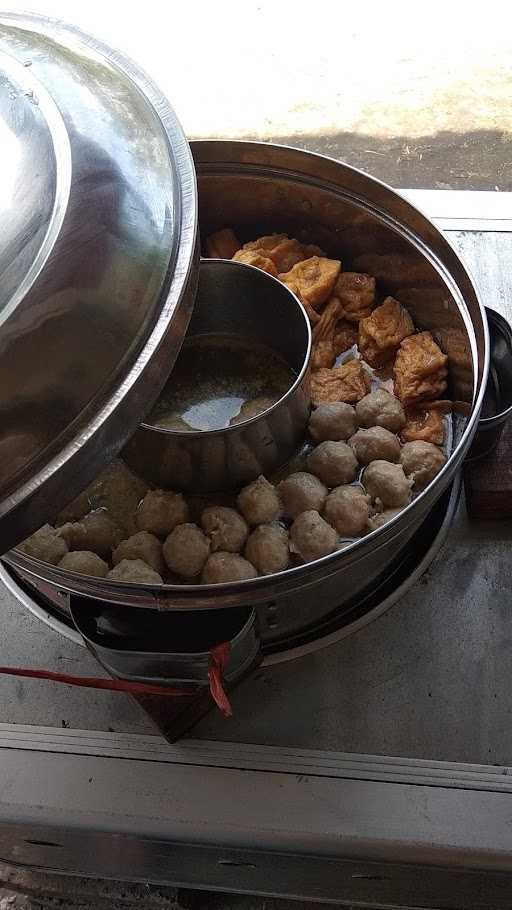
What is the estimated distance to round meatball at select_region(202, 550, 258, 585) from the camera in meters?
1.51

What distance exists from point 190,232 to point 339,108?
2.99m

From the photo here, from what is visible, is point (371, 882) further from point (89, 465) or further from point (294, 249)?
point (294, 249)

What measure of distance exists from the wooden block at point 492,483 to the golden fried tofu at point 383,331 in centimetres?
41

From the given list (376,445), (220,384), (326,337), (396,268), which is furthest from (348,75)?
(376,445)

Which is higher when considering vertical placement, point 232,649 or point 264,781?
point 232,649

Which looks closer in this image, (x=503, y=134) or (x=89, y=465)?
(x=89, y=465)

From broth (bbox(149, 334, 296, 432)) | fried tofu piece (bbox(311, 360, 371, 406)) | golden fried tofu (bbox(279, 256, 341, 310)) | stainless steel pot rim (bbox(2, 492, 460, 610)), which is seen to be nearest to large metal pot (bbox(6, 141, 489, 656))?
stainless steel pot rim (bbox(2, 492, 460, 610))

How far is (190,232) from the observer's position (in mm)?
1123

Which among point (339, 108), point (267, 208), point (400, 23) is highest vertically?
point (400, 23)

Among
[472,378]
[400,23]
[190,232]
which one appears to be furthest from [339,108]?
[190,232]

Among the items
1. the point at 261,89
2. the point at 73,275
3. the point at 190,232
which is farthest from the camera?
the point at 261,89

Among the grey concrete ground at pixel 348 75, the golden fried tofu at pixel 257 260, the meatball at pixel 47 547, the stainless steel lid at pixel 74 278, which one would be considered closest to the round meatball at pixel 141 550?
the meatball at pixel 47 547

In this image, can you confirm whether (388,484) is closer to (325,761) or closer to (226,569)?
(226,569)

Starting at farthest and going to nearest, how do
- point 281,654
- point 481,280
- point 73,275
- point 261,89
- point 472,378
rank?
point 261,89
point 481,280
point 472,378
point 281,654
point 73,275
